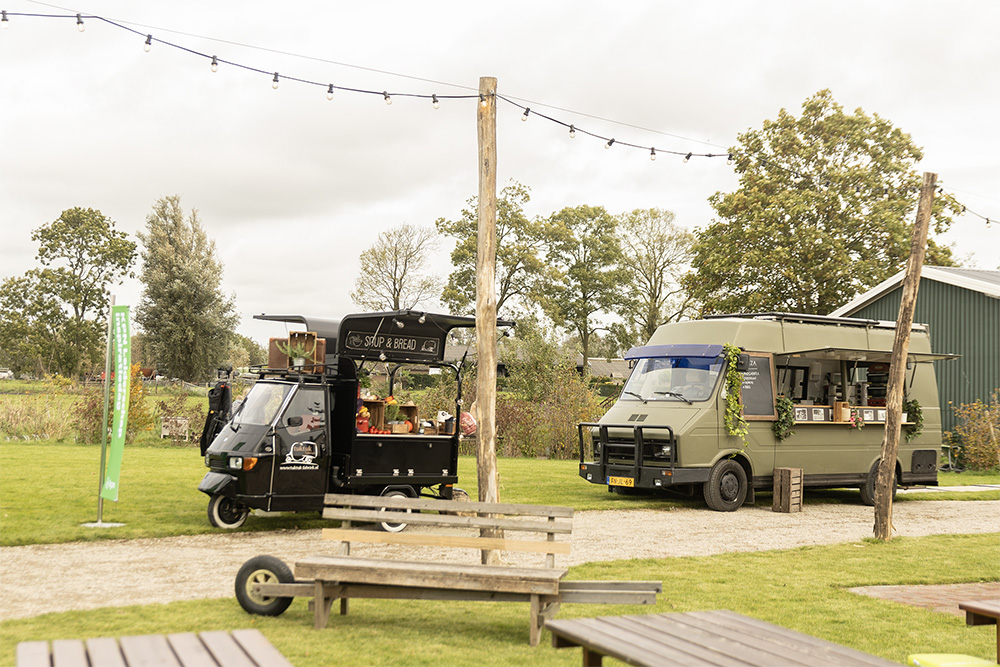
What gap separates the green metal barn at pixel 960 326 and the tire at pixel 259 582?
20.6m

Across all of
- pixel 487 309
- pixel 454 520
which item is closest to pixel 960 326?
pixel 487 309

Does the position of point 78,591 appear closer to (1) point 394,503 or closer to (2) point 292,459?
(1) point 394,503

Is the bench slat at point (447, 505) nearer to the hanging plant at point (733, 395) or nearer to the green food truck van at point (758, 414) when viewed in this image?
the green food truck van at point (758, 414)

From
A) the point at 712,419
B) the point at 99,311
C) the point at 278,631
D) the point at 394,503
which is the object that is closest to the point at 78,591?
the point at 278,631

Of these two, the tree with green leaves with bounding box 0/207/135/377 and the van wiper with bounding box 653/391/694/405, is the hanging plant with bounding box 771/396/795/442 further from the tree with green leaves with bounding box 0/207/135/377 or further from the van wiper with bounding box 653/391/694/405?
the tree with green leaves with bounding box 0/207/135/377

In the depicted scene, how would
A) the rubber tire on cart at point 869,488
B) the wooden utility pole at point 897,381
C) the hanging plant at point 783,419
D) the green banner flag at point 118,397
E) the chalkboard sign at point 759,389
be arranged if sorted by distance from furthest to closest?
the rubber tire on cart at point 869,488 → the hanging plant at point 783,419 → the chalkboard sign at point 759,389 → the wooden utility pole at point 897,381 → the green banner flag at point 118,397

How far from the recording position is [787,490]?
49.6 ft

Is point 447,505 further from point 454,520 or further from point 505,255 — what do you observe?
point 505,255

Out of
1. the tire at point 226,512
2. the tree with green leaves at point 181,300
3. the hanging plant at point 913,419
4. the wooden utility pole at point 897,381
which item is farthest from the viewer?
the tree with green leaves at point 181,300

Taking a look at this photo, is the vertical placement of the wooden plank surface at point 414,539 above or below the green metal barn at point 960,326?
below

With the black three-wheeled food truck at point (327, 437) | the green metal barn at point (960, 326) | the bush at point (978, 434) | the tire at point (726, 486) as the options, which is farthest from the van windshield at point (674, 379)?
the bush at point (978, 434)

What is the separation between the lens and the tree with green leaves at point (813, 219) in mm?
31250

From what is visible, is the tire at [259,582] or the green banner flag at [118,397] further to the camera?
the green banner flag at [118,397]

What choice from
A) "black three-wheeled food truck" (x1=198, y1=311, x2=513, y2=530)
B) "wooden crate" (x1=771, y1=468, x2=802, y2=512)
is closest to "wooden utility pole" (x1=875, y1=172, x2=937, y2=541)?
"wooden crate" (x1=771, y1=468, x2=802, y2=512)
